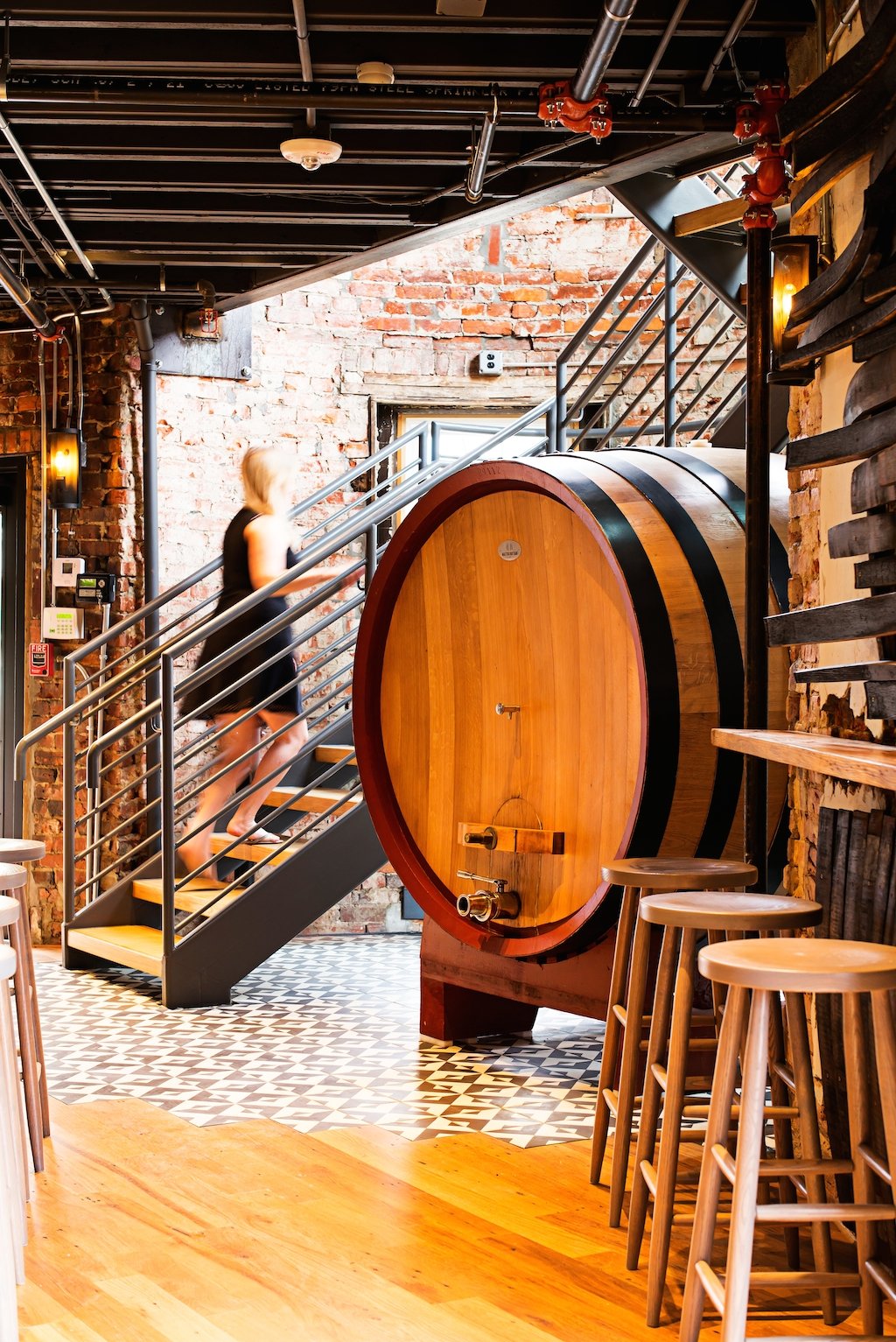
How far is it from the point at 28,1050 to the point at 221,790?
94.8 inches

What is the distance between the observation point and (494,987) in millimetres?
4152

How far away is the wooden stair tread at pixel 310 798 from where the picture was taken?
5.68 meters

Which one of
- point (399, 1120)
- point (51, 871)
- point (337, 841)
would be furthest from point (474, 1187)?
point (51, 871)

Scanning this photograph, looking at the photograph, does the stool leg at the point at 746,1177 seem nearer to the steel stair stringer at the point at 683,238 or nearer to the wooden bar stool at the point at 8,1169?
the wooden bar stool at the point at 8,1169

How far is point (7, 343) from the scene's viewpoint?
22.3 ft

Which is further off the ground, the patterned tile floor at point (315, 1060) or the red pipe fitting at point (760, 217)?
the red pipe fitting at point (760, 217)

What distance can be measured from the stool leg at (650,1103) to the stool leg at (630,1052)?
56mm

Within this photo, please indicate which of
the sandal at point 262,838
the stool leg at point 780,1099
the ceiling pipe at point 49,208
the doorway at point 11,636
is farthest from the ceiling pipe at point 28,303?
the stool leg at point 780,1099

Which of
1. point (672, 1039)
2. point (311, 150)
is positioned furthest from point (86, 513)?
point (672, 1039)

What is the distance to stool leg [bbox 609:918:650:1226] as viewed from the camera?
2783 mm

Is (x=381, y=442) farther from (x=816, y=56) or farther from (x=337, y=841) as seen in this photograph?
(x=816, y=56)

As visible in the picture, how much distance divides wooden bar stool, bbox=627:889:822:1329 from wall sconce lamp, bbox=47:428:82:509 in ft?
14.7

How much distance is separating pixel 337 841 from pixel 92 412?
2.62m

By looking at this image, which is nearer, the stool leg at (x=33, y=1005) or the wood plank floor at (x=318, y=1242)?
the wood plank floor at (x=318, y=1242)
